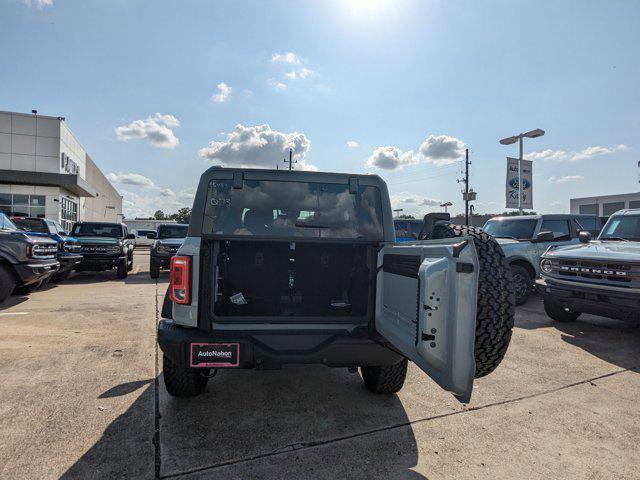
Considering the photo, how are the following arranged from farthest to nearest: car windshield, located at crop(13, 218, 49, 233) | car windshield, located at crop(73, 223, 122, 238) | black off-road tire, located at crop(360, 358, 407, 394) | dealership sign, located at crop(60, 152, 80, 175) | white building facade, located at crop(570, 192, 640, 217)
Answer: white building facade, located at crop(570, 192, 640, 217) < dealership sign, located at crop(60, 152, 80, 175) < car windshield, located at crop(73, 223, 122, 238) < car windshield, located at crop(13, 218, 49, 233) < black off-road tire, located at crop(360, 358, 407, 394)

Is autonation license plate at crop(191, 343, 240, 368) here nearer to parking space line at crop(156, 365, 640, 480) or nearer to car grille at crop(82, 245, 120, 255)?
parking space line at crop(156, 365, 640, 480)

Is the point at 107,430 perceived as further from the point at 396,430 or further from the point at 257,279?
the point at 396,430

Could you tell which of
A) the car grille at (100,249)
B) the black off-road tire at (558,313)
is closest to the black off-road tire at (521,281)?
the black off-road tire at (558,313)

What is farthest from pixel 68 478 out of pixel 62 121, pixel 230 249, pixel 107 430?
pixel 62 121

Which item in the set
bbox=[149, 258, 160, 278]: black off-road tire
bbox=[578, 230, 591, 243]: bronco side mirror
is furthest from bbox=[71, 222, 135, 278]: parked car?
bbox=[578, 230, 591, 243]: bronco side mirror

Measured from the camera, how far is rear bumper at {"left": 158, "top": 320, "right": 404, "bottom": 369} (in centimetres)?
261

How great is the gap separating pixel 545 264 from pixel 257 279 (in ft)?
16.2

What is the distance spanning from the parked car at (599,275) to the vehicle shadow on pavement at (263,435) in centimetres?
349

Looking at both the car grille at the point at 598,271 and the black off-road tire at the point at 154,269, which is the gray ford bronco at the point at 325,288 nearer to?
the car grille at the point at 598,271

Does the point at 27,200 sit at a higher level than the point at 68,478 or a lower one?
higher

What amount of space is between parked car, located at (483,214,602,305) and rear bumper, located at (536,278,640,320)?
65.7 inches

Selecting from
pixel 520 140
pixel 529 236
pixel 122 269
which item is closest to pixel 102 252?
pixel 122 269

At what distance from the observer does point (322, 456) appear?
2.50m

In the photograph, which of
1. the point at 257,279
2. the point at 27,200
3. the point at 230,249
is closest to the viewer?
the point at 230,249
